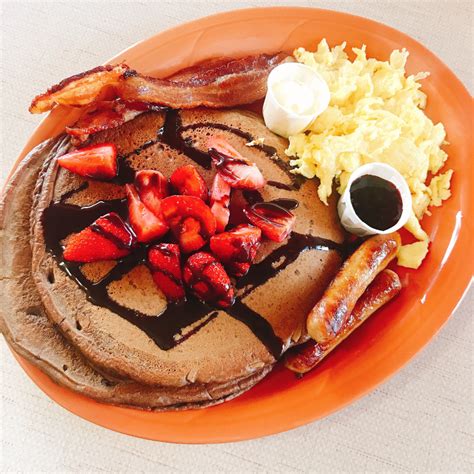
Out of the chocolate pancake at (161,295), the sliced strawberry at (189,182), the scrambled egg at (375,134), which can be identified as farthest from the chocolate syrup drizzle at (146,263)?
the scrambled egg at (375,134)

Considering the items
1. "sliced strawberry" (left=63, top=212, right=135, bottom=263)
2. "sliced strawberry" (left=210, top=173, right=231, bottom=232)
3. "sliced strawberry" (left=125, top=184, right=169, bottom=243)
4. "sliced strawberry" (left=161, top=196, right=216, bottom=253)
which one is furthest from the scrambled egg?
"sliced strawberry" (left=63, top=212, right=135, bottom=263)

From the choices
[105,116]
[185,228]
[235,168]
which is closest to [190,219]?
[185,228]

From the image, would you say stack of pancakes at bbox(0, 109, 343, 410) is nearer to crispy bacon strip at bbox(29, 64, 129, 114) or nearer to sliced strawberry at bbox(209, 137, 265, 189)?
sliced strawberry at bbox(209, 137, 265, 189)

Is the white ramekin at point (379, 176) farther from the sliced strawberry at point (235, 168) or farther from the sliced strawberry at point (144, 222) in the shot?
the sliced strawberry at point (144, 222)

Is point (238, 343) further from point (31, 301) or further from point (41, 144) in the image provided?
point (41, 144)

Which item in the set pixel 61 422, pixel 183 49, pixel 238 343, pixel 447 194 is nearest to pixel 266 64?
pixel 183 49
